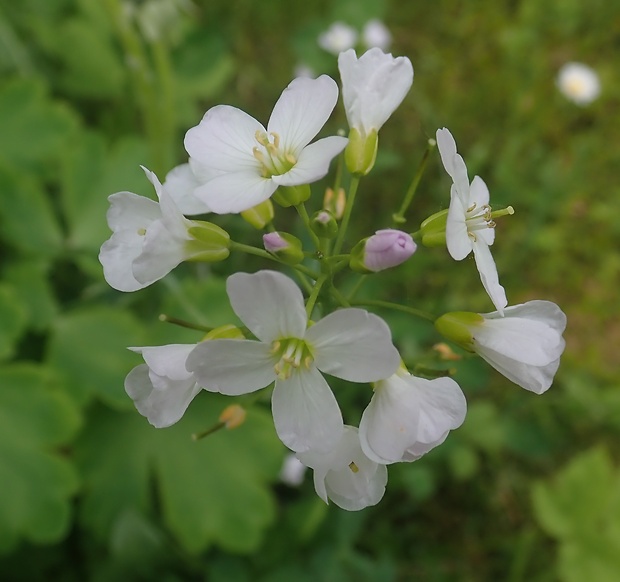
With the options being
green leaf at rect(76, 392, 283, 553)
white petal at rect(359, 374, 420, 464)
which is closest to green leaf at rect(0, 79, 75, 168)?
green leaf at rect(76, 392, 283, 553)

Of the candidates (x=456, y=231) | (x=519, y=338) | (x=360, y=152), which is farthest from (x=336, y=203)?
(x=519, y=338)

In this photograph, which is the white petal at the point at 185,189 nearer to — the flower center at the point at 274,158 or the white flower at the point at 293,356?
the flower center at the point at 274,158

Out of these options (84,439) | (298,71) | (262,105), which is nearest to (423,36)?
(298,71)

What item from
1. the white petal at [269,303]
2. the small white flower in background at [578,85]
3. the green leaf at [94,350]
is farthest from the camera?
the small white flower in background at [578,85]

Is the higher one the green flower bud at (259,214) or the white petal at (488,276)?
the white petal at (488,276)

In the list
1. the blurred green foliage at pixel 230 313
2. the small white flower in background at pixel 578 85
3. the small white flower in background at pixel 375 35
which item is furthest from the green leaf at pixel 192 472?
the small white flower in background at pixel 578 85

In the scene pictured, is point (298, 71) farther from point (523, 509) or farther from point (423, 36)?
point (523, 509)
